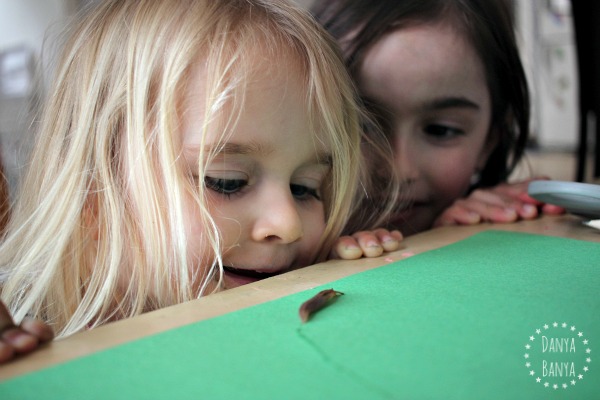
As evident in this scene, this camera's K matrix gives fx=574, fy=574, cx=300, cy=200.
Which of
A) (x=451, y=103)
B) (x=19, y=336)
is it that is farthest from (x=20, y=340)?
(x=451, y=103)

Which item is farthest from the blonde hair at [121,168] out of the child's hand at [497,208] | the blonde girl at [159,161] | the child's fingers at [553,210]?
the child's fingers at [553,210]

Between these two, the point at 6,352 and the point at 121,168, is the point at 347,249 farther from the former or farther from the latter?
the point at 6,352

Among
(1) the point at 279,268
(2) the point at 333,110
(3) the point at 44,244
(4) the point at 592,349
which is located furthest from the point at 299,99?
(4) the point at 592,349

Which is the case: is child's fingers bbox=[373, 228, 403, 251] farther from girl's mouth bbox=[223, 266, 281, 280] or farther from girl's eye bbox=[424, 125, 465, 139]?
girl's eye bbox=[424, 125, 465, 139]

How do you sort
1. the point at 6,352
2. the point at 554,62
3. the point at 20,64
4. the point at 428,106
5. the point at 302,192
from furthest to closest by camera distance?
the point at 554,62 → the point at 20,64 → the point at 428,106 → the point at 302,192 → the point at 6,352

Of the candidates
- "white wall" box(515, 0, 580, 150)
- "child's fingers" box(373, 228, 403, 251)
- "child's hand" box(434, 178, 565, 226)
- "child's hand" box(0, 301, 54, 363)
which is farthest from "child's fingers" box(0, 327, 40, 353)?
"white wall" box(515, 0, 580, 150)

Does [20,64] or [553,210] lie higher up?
[20,64]

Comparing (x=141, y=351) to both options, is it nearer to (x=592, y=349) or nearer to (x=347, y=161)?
(x=592, y=349)
